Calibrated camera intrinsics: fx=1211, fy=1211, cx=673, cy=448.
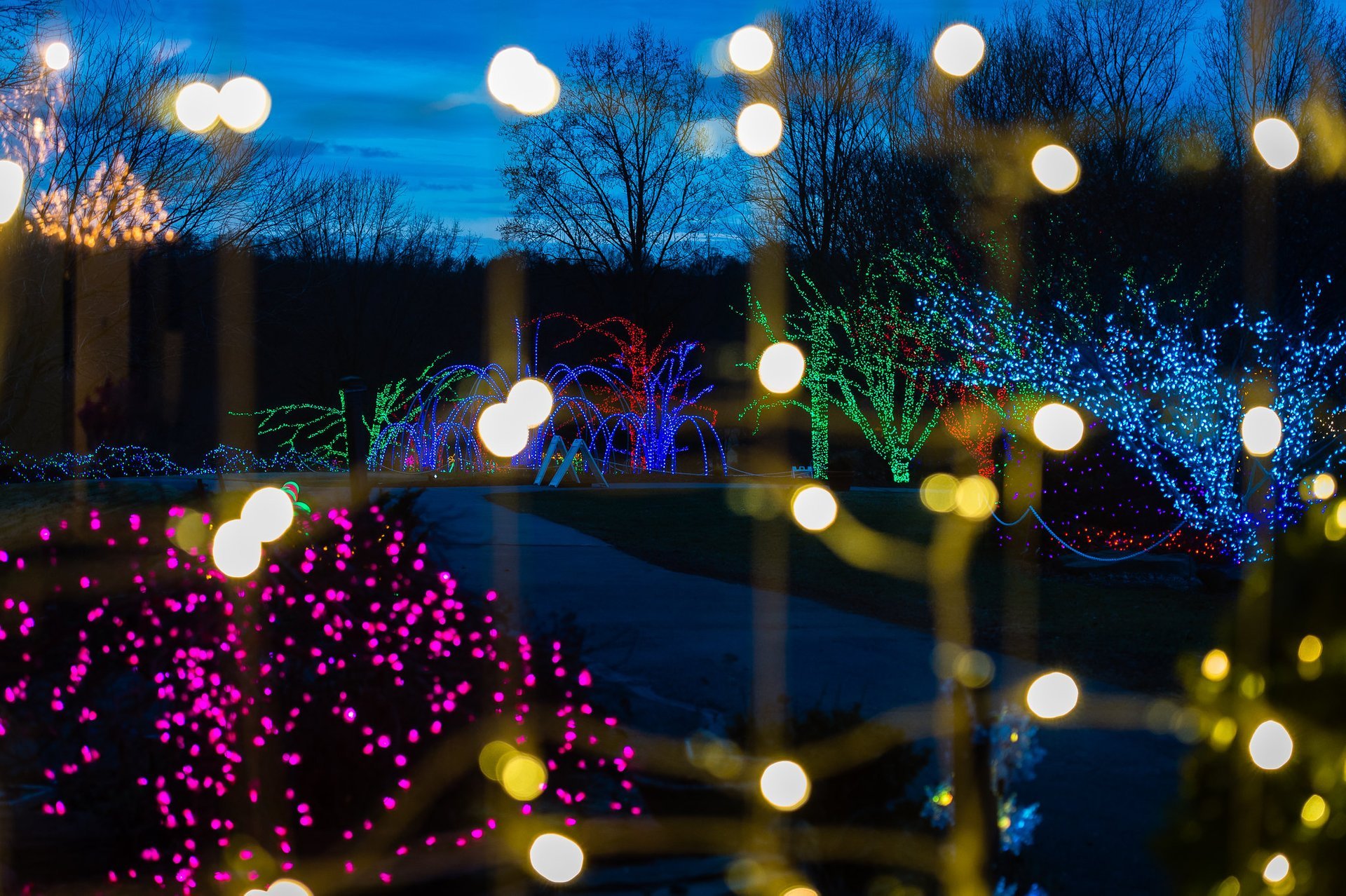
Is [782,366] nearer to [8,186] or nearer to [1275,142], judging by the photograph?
[8,186]

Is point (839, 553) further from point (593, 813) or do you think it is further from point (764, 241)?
point (764, 241)

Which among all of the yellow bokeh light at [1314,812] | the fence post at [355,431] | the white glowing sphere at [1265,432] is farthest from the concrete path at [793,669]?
the yellow bokeh light at [1314,812]

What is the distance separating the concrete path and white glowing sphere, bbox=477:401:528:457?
14.3m

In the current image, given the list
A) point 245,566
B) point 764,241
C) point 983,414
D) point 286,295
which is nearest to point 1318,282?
point 245,566

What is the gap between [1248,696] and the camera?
2.17 meters

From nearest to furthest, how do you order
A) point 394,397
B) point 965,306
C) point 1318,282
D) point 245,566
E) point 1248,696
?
point 1248,696, point 245,566, point 1318,282, point 965,306, point 394,397

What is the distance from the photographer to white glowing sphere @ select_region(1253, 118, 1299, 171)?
3.90 m

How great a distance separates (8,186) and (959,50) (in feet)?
41.3

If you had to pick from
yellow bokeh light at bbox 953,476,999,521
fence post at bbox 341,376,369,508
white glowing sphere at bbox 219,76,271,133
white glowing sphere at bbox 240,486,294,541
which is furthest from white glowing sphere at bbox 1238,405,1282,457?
yellow bokeh light at bbox 953,476,999,521

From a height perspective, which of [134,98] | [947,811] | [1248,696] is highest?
[134,98]

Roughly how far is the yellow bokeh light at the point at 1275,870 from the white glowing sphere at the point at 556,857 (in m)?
2.04

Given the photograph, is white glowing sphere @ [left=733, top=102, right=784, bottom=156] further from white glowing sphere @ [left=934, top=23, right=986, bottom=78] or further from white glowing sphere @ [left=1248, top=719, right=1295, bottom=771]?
white glowing sphere @ [left=1248, top=719, right=1295, bottom=771]

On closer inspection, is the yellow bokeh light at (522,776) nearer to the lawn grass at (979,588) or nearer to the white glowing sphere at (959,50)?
the white glowing sphere at (959,50)

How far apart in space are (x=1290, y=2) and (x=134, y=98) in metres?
20.6
